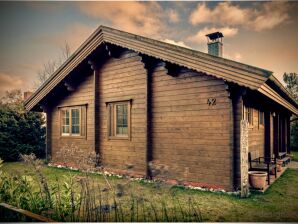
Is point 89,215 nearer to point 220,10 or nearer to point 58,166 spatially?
point 220,10

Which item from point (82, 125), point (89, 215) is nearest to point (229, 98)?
point (89, 215)

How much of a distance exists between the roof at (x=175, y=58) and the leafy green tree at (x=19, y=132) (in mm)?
5271

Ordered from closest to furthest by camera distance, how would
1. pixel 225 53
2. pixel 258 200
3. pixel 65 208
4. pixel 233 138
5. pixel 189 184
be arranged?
pixel 65 208 → pixel 258 200 → pixel 233 138 → pixel 189 184 → pixel 225 53

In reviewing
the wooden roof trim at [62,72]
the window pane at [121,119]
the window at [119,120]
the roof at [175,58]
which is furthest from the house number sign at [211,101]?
the wooden roof trim at [62,72]

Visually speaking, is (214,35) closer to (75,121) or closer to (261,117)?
(261,117)

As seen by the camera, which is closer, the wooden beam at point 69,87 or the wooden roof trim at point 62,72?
the wooden roof trim at point 62,72

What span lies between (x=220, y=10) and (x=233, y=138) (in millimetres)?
3420

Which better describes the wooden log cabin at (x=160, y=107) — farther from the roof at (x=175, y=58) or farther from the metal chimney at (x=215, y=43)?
the metal chimney at (x=215, y=43)

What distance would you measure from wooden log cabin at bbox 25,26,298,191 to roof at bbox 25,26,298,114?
2 cm

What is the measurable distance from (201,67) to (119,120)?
3910 millimetres

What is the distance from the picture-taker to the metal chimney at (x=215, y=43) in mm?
9909

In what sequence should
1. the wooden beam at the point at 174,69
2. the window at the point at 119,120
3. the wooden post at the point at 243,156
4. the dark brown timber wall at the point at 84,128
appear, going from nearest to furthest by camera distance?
the wooden post at the point at 243,156, the wooden beam at the point at 174,69, the window at the point at 119,120, the dark brown timber wall at the point at 84,128

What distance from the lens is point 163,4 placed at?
6887 mm

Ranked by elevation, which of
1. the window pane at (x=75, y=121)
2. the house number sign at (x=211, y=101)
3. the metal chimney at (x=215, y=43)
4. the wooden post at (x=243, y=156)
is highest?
the metal chimney at (x=215, y=43)
